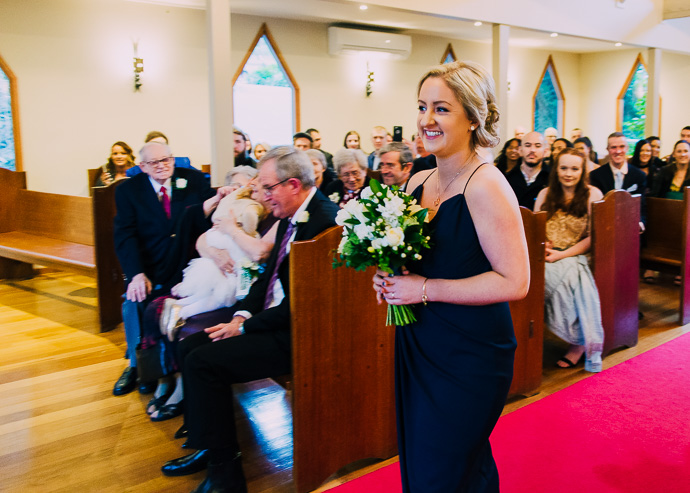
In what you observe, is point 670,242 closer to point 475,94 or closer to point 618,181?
point 618,181

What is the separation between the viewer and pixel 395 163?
13.8 feet

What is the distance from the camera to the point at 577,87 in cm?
1411

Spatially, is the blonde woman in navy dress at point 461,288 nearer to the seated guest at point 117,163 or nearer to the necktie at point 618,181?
the necktie at point 618,181

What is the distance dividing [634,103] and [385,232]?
13.9m

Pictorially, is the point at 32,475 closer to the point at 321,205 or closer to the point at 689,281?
the point at 321,205

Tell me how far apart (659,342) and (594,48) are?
35.4 feet

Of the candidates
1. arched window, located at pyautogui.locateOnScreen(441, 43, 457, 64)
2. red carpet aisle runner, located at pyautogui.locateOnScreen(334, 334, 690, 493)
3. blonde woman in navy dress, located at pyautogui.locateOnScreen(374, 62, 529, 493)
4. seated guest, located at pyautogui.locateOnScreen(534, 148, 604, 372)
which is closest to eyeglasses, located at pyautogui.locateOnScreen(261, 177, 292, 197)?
blonde woman in navy dress, located at pyautogui.locateOnScreen(374, 62, 529, 493)

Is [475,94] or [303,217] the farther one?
[303,217]

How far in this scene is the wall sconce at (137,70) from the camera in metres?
8.17

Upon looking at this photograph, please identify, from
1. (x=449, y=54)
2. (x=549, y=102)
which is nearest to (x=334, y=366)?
(x=449, y=54)

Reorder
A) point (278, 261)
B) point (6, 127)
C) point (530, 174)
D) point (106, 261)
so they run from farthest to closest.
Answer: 1. point (6, 127)
2. point (530, 174)
3. point (106, 261)
4. point (278, 261)

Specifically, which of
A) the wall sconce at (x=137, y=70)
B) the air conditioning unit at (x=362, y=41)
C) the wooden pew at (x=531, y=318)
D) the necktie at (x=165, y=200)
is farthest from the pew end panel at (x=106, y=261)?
the air conditioning unit at (x=362, y=41)

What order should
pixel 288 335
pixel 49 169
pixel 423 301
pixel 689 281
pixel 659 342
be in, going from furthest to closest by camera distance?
pixel 49 169 → pixel 689 281 → pixel 659 342 → pixel 288 335 → pixel 423 301

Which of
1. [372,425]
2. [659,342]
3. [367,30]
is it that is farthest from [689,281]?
[367,30]
